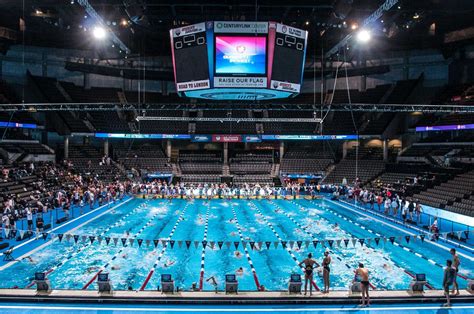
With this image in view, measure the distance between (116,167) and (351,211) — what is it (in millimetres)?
24364

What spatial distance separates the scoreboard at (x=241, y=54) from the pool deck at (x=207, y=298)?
29.3ft

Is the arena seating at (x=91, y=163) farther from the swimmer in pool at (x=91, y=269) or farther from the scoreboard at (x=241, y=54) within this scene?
the swimmer in pool at (x=91, y=269)

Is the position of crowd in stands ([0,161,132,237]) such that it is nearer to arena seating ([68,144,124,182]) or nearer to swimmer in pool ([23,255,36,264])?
arena seating ([68,144,124,182])

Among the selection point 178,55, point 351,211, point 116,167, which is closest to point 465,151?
point 351,211

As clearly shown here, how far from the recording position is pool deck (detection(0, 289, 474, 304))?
9328 mm

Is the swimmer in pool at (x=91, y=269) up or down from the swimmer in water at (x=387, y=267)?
down

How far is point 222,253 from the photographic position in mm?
14055

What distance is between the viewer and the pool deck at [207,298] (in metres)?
9.33

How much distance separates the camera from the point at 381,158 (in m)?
39.4

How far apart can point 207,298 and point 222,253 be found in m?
4.65

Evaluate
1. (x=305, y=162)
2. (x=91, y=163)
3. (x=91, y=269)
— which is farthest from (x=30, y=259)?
(x=305, y=162)

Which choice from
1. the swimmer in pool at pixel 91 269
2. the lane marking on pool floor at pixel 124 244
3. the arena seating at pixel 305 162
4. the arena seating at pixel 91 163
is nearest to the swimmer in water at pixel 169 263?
the lane marking on pool floor at pixel 124 244

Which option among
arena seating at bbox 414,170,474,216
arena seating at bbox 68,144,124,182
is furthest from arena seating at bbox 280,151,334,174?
arena seating at bbox 68,144,124,182

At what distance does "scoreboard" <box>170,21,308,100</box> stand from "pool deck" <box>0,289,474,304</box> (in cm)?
893
